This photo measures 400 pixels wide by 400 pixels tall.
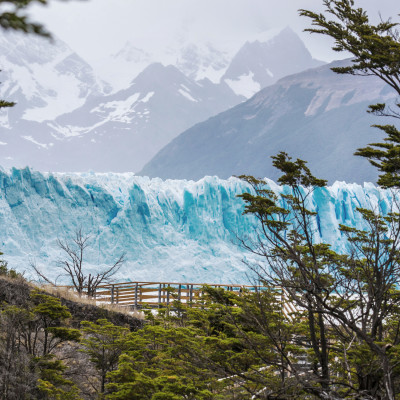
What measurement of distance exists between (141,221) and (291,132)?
160 ft

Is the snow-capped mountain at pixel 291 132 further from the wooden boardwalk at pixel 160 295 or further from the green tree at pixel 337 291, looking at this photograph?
the green tree at pixel 337 291

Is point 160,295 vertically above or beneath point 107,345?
above

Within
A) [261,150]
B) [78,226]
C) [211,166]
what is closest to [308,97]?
[261,150]

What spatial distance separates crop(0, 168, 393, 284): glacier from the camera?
25641mm

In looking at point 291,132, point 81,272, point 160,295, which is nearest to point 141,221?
point 81,272

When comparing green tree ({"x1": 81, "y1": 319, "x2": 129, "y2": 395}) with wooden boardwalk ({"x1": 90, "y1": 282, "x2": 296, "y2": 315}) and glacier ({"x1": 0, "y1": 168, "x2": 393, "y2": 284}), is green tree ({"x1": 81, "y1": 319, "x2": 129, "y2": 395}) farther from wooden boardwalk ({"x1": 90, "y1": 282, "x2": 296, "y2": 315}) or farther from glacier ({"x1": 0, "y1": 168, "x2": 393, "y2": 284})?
glacier ({"x1": 0, "y1": 168, "x2": 393, "y2": 284})

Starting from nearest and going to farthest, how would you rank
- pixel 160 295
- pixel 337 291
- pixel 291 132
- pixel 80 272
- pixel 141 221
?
pixel 337 291, pixel 160 295, pixel 80 272, pixel 141 221, pixel 291 132

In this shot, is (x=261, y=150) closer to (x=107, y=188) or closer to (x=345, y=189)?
(x=345, y=189)

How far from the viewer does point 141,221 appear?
94.7 ft

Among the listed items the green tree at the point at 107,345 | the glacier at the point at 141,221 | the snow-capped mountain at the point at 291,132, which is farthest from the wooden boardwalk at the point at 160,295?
the snow-capped mountain at the point at 291,132

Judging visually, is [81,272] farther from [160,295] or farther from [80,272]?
[160,295]

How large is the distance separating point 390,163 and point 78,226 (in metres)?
22.6

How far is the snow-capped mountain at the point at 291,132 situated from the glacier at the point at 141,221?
2992 cm

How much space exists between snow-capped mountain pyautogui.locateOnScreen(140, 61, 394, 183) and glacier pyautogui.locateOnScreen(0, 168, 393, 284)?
29916 millimetres
